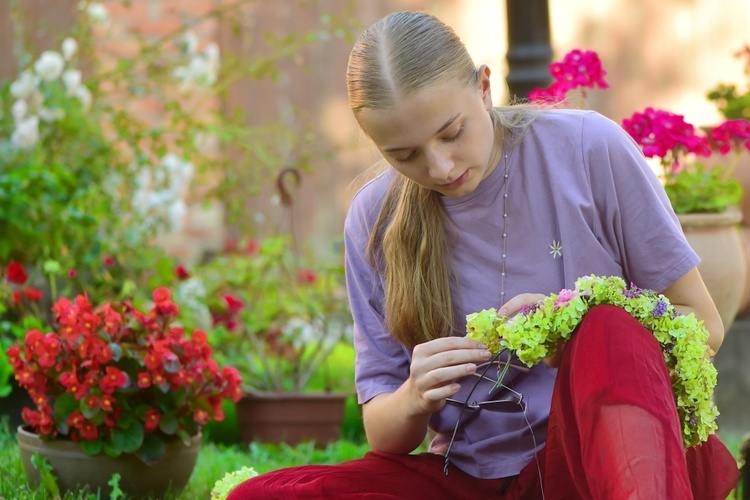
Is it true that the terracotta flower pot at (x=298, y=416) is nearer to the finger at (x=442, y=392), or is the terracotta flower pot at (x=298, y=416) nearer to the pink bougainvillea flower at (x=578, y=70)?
the pink bougainvillea flower at (x=578, y=70)

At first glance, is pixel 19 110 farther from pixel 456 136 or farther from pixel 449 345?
pixel 449 345

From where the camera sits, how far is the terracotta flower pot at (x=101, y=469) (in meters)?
2.70

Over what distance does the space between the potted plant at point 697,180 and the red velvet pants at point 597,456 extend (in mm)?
1056

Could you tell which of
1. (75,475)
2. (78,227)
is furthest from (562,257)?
(78,227)

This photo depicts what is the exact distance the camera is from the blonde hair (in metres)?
2.01

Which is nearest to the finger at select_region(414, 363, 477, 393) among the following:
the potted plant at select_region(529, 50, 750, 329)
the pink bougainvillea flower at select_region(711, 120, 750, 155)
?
the potted plant at select_region(529, 50, 750, 329)

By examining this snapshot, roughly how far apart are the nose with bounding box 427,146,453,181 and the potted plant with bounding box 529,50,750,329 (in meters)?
0.95

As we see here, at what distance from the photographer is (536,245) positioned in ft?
7.23

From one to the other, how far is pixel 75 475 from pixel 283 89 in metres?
4.36

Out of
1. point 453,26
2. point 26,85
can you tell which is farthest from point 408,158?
point 453,26

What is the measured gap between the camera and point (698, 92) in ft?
21.2

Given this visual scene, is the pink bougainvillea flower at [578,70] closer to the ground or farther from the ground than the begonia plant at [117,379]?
farther from the ground

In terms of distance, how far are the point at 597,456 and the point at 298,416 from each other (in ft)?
7.28

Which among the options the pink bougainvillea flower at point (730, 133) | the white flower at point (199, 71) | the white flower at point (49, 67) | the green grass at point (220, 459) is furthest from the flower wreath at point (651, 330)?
the white flower at point (199, 71)
